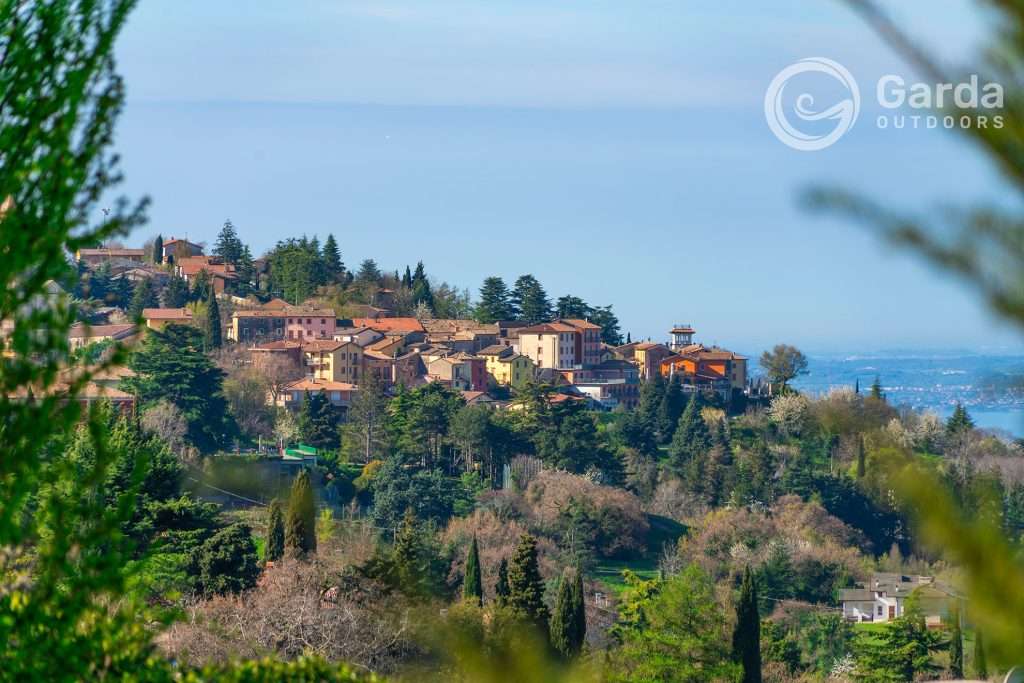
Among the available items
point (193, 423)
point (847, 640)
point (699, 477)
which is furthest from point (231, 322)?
point (847, 640)

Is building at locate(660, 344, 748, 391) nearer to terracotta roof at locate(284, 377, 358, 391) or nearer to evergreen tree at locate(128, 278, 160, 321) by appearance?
terracotta roof at locate(284, 377, 358, 391)

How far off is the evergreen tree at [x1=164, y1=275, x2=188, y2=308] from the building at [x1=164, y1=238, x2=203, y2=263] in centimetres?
903

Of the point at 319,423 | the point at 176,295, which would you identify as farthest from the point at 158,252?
the point at 319,423

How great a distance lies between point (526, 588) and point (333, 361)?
3286 centimetres

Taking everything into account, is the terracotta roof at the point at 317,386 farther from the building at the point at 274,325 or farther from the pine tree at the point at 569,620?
the pine tree at the point at 569,620

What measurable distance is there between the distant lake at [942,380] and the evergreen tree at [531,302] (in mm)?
12045

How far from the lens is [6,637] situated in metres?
2.79

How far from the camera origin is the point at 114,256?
63500mm

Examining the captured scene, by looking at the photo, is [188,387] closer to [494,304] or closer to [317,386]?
[317,386]

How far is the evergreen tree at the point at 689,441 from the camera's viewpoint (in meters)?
43.6

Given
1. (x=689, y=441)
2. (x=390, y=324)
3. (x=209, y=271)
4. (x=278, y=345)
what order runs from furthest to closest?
(x=209, y=271) → (x=390, y=324) → (x=278, y=345) → (x=689, y=441)

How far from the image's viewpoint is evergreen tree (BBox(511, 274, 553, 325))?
61.5 metres

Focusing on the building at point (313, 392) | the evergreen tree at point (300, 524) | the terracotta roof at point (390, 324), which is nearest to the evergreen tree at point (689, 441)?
the building at point (313, 392)

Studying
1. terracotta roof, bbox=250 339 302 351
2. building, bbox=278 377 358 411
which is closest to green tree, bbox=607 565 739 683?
building, bbox=278 377 358 411
